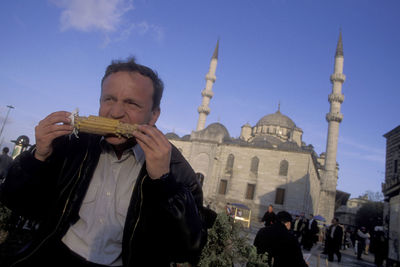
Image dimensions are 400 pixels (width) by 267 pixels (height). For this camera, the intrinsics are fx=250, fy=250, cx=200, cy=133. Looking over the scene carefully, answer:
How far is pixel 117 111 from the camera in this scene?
4.69 feet

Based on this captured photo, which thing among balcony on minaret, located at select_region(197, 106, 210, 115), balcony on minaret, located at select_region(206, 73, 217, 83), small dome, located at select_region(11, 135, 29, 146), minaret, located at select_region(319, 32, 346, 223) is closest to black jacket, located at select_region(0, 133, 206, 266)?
small dome, located at select_region(11, 135, 29, 146)

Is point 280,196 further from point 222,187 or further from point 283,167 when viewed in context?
point 222,187

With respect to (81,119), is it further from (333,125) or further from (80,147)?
(333,125)

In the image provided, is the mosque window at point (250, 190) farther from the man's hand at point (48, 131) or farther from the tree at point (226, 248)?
the man's hand at point (48, 131)

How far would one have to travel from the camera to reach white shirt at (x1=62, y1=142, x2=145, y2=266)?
130 cm

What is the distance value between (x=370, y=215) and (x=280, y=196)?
26.2 m

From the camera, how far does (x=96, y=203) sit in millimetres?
1391

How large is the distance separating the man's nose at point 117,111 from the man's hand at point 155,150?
259 mm

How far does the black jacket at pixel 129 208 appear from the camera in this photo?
1209mm

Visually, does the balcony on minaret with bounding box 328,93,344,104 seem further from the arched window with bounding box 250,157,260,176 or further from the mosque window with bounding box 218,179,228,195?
the mosque window with bounding box 218,179,228,195

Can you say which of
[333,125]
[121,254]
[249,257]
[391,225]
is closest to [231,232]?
[249,257]

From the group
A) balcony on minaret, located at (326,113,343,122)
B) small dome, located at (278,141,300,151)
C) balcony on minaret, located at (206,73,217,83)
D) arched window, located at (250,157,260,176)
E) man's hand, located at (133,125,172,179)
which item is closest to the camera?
man's hand, located at (133,125,172,179)

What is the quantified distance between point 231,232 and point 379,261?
1146 cm

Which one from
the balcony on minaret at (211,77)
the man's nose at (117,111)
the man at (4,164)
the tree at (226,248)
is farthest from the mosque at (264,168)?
the man's nose at (117,111)
